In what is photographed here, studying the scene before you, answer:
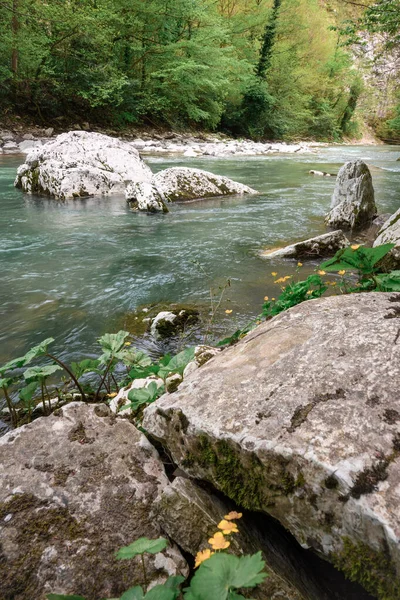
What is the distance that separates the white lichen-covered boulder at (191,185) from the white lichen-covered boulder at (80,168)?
2.30 ft

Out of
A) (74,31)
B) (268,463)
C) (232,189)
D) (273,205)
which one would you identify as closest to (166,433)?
(268,463)

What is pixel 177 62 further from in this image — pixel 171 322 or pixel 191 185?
pixel 171 322

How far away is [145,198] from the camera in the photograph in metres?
7.69

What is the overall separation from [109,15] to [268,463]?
23.3 meters

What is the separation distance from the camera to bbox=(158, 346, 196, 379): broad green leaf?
1.74 m

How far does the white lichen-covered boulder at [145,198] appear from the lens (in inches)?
299

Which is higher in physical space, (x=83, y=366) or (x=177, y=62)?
(x=177, y=62)

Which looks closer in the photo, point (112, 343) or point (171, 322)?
point (112, 343)

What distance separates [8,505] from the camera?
119 centimetres

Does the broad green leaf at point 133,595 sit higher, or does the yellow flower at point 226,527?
the yellow flower at point 226,527

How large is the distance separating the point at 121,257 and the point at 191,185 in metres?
4.46

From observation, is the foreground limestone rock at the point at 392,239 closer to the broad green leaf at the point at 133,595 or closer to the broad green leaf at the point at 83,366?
the broad green leaf at the point at 83,366

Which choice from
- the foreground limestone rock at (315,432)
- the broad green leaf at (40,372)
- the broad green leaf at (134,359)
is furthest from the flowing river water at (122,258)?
the foreground limestone rock at (315,432)

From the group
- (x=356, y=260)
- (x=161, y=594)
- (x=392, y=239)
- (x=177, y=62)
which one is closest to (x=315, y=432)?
(x=161, y=594)
